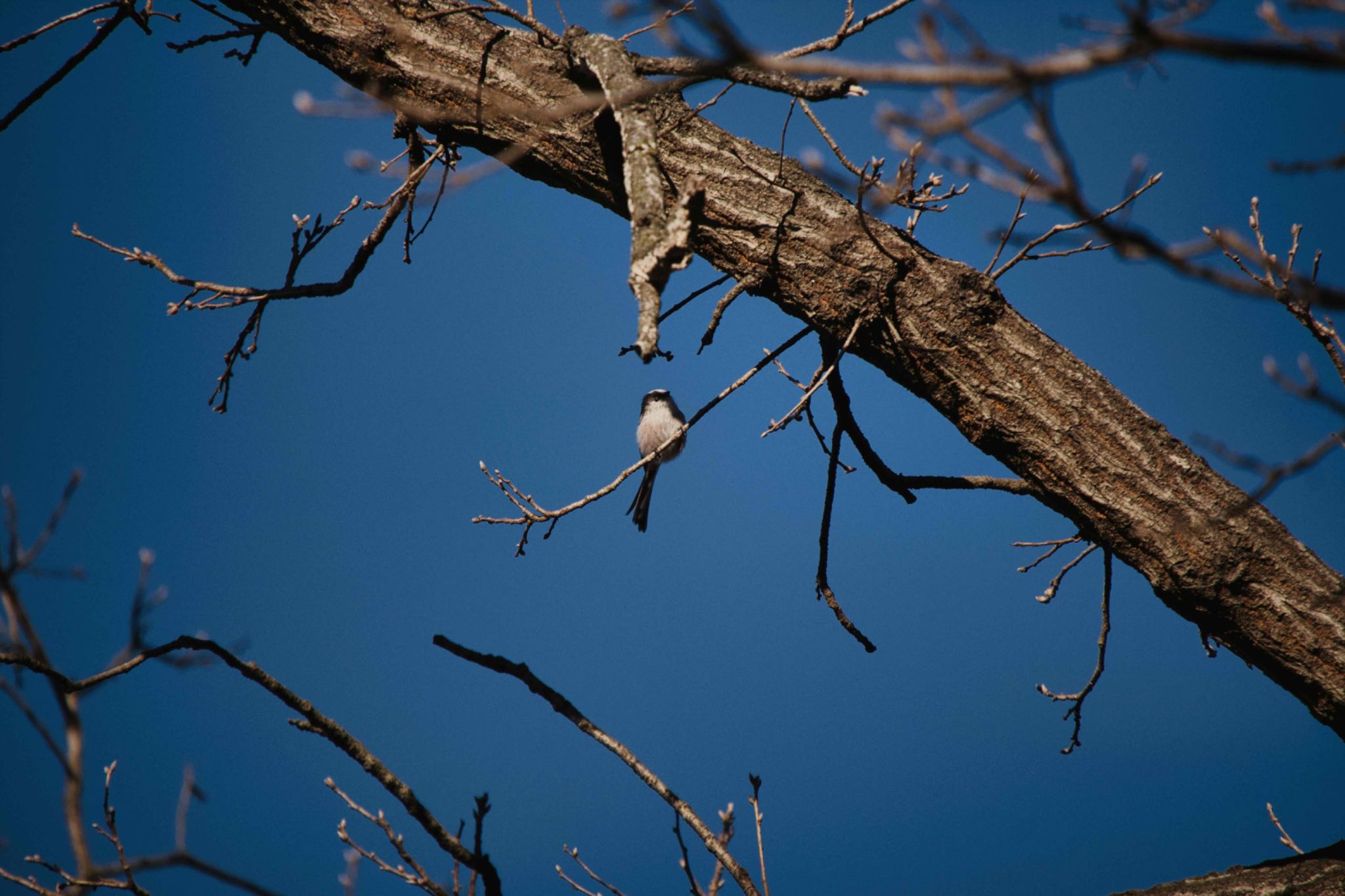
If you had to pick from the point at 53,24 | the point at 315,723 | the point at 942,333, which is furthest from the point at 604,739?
the point at 53,24

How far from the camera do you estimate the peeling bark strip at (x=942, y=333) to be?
157 centimetres

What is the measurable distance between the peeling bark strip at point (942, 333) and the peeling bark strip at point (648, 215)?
0.27 meters

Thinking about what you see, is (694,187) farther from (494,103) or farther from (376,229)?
(376,229)

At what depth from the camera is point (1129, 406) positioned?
1639 mm

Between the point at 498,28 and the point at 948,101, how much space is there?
1.48m

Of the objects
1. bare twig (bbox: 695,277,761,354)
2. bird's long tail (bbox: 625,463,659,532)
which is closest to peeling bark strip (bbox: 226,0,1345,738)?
bare twig (bbox: 695,277,761,354)

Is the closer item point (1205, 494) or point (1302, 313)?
point (1205, 494)

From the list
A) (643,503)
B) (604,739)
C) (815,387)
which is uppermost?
(643,503)

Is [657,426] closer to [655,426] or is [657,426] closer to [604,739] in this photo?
[655,426]

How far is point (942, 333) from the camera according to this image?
1.66 m

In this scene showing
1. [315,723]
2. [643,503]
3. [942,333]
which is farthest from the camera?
[643,503]

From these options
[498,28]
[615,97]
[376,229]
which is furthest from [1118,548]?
[376,229]

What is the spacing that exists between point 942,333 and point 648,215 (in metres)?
0.74

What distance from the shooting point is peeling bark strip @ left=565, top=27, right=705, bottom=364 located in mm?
1123
